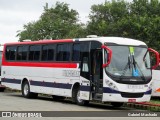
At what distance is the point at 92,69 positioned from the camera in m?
22.0

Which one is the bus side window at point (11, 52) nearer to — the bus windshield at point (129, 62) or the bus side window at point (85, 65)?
the bus side window at point (85, 65)

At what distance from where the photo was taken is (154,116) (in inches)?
708

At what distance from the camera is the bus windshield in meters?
20.8

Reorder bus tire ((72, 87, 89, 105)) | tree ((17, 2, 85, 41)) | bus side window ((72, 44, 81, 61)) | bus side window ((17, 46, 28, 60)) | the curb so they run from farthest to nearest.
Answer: tree ((17, 2, 85, 41))
bus side window ((17, 46, 28, 60))
bus side window ((72, 44, 81, 61))
bus tire ((72, 87, 89, 105))
the curb

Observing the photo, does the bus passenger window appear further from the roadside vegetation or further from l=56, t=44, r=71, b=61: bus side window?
the roadside vegetation

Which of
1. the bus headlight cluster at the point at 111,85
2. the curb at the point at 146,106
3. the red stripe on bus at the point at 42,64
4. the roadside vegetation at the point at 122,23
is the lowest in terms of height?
the curb at the point at 146,106

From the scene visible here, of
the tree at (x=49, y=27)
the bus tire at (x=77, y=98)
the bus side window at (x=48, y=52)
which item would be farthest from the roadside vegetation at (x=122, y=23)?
the bus tire at (x=77, y=98)

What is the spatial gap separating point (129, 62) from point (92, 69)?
5.92ft

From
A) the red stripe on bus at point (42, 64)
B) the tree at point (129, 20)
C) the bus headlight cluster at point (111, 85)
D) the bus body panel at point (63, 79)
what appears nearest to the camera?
the bus headlight cluster at point (111, 85)

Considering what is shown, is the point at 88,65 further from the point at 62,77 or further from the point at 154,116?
the point at 154,116

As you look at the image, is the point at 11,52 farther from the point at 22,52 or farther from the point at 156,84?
the point at 156,84

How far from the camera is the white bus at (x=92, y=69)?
2069 centimetres

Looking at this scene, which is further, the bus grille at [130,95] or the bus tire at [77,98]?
the bus tire at [77,98]

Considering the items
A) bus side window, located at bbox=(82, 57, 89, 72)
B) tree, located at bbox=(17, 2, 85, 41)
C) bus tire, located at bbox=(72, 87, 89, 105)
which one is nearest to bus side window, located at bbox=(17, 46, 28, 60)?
bus tire, located at bbox=(72, 87, 89, 105)
